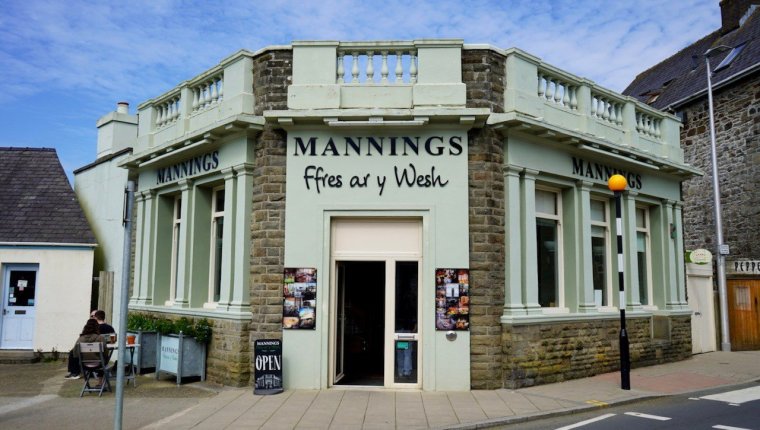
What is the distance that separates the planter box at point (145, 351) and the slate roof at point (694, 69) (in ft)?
60.2

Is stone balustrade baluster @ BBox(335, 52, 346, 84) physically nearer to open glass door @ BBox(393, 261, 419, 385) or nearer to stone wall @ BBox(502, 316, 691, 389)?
open glass door @ BBox(393, 261, 419, 385)

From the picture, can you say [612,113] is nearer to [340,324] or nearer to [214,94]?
[340,324]

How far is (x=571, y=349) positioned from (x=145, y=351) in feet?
27.2

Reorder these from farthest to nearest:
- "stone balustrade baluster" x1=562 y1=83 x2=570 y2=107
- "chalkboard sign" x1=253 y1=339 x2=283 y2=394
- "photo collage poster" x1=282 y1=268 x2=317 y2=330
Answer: "stone balustrade baluster" x1=562 y1=83 x2=570 y2=107 < "photo collage poster" x1=282 y1=268 x2=317 y2=330 < "chalkboard sign" x1=253 y1=339 x2=283 y2=394

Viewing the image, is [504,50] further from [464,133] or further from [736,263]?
[736,263]

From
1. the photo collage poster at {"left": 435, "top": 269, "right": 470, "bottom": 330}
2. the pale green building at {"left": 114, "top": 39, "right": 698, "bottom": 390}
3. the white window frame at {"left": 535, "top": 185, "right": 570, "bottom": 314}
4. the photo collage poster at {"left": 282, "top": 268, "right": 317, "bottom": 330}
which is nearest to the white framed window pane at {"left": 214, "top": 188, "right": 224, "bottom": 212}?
the pale green building at {"left": 114, "top": 39, "right": 698, "bottom": 390}

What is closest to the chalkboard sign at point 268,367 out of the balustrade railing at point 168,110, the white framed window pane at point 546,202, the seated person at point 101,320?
the seated person at point 101,320

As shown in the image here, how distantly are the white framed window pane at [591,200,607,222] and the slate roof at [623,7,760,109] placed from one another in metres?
9.41

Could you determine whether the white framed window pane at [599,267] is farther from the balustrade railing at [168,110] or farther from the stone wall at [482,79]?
the balustrade railing at [168,110]

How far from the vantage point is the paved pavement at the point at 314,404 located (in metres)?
8.27

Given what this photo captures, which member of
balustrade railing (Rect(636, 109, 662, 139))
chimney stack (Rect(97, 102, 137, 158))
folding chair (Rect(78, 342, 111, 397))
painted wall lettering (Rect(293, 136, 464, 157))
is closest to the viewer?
folding chair (Rect(78, 342, 111, 397))

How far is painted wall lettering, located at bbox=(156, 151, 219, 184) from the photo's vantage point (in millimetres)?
12258

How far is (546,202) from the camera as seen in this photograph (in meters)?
12.6

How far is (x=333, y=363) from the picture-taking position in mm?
10859
